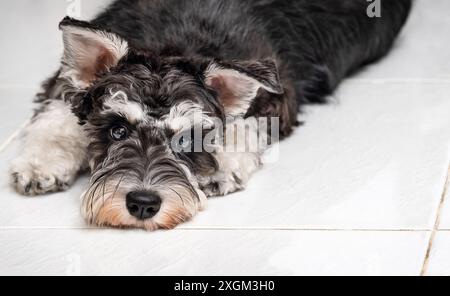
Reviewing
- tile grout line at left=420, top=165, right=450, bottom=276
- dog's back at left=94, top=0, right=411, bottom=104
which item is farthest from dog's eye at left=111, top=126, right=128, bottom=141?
tile grout line at left=420, top=165, right=450, bottom=276

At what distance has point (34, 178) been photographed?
4.40m

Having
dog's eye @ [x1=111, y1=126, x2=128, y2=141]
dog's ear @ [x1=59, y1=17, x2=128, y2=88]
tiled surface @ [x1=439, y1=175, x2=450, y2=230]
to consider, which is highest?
dog's ear @ [x1=59, y1=17, x2=128, y2=88]

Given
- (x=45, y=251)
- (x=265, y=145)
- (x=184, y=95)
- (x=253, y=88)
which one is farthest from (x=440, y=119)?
(x=45, y=251)

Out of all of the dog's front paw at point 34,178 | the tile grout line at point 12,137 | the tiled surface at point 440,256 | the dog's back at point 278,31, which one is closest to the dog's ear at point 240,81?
the dog's back at point 278,31

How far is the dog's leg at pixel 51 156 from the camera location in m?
4.40

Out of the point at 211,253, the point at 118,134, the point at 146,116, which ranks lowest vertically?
the point at 211,253

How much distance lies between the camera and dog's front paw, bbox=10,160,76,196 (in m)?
4.39

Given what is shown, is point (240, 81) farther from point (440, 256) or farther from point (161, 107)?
point (440, 256)

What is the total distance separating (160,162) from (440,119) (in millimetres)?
1867

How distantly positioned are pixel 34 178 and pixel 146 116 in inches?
26.3

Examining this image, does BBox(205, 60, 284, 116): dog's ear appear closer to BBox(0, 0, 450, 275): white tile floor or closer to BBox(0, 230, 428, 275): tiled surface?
BBox(0, 0, 450, 275): white tile floor

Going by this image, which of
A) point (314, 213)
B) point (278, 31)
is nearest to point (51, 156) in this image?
point (314, 213)

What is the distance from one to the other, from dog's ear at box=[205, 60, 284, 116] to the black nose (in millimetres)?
633

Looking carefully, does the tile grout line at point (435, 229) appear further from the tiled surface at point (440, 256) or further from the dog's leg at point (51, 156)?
the dog's leg at point (51, 156)
